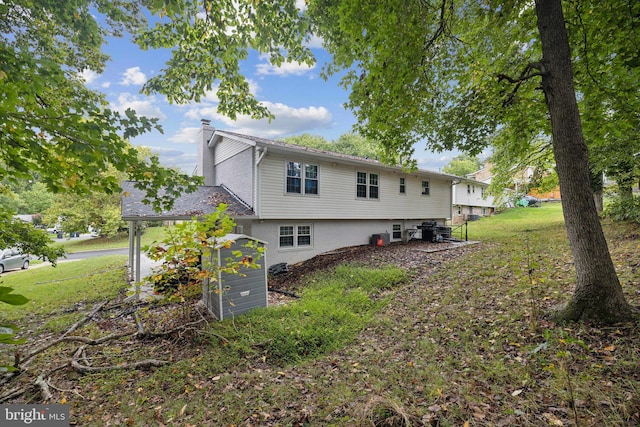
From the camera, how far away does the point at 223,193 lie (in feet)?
39.3

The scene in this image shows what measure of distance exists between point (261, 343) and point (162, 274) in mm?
2177

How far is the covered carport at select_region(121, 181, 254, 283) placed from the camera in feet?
27.0

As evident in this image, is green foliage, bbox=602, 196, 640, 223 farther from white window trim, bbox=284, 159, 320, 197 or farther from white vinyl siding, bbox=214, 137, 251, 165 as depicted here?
white vinyl siding, bbox=214, 137, 251, 165

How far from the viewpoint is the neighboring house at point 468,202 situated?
88.1ft

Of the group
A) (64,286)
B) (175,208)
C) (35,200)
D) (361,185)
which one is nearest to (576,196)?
(361,185)

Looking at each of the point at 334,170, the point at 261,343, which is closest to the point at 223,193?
the point at 334,170

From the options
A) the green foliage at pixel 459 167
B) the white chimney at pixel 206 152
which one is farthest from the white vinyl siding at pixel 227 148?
the green foliage at pixel 459 167

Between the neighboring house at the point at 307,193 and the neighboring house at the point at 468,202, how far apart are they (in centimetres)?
1270

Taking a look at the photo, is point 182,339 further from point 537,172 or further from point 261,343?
point 537,172

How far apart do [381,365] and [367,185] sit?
10.1 meters

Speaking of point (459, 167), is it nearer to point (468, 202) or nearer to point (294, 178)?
point (468, 202)

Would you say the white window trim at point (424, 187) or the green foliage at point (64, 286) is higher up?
the white window trim at point (424, 187)

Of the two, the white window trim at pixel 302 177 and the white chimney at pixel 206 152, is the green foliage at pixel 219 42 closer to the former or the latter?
the white window trim at pixel 302 177

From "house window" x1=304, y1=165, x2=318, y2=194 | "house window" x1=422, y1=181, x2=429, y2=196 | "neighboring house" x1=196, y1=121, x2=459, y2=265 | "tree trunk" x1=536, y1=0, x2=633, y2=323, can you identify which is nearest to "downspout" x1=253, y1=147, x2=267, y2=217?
"neighboring house" x1=196, y1=121, x2=459, y2=265
